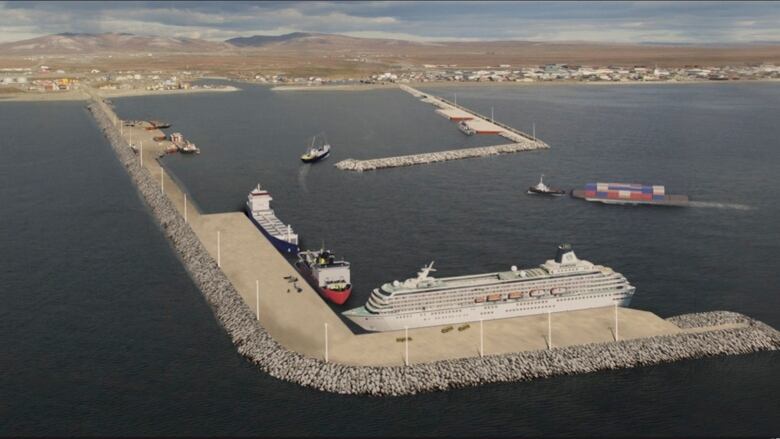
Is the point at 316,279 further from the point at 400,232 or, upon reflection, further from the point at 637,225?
the point at 637,225

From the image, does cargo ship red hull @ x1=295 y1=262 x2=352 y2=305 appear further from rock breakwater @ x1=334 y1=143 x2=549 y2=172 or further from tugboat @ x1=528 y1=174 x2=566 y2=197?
rock breakwater @ x1=334 y1=143 x2=549 y2=172

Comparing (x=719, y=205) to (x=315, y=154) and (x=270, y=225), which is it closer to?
(x=270, y=225)

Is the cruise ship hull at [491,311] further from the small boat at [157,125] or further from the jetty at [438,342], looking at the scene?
the small boat at [157,125]

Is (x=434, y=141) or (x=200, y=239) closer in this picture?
(x=200, y=239)

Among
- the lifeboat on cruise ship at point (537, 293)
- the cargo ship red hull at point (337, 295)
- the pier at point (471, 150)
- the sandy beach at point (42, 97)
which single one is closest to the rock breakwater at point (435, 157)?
the pier at point (471, 150)

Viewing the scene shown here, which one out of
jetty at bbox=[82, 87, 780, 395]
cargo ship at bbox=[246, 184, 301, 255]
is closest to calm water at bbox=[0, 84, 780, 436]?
jetty at bbox=[82, 87, 780, 395]

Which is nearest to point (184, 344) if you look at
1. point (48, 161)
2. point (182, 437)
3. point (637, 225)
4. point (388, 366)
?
point (182, 437)
